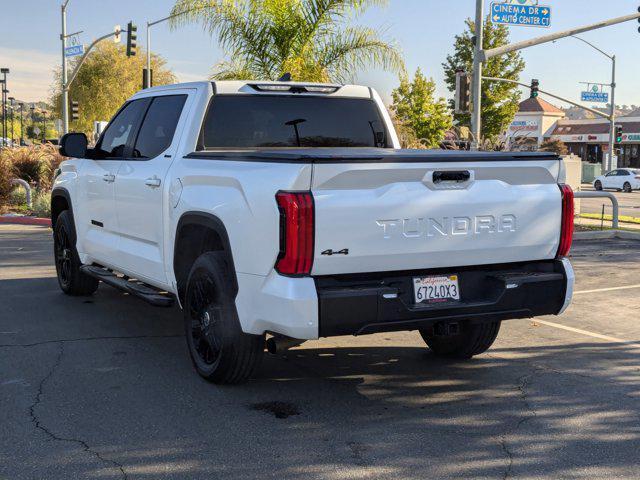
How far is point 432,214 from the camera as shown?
5004 mm

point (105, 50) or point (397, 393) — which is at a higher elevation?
point (105, 50)

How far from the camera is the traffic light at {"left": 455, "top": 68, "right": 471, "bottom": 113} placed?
71.3 feet

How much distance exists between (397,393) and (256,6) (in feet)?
50.3

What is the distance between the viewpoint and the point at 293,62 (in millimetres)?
18750

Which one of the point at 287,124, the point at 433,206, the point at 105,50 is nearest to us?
the point at 433,206

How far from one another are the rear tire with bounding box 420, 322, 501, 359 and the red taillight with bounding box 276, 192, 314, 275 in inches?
75.7

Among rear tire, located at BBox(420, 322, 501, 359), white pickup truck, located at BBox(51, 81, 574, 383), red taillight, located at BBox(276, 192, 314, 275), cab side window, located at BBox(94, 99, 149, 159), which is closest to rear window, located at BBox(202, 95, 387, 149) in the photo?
white pickup truck, located at BBox(51, 81, 574, 383)

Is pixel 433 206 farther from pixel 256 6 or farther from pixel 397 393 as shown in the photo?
pixel 256 6

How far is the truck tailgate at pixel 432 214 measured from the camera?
15.5ft

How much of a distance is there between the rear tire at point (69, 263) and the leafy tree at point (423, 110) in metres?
40.6

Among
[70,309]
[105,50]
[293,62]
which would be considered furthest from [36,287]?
[105,50]

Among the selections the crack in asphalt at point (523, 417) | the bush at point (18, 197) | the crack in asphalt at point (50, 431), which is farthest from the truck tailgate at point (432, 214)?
the bush at point (18, 197)

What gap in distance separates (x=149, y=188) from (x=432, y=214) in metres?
2.52

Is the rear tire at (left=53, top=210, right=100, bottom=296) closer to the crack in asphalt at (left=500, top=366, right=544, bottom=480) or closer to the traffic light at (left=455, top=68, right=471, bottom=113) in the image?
the crack in asphalt at (left=500, top=366, right=544, bottom=480)
